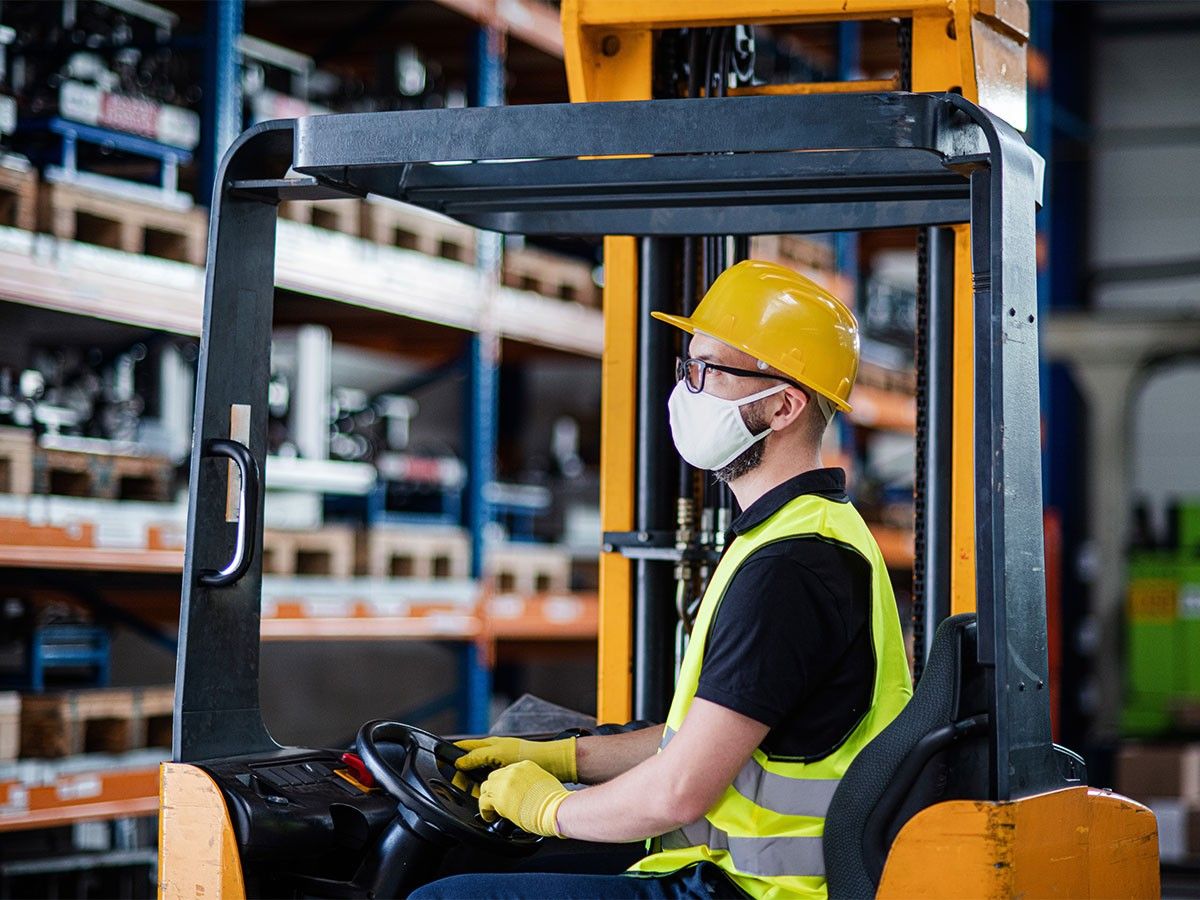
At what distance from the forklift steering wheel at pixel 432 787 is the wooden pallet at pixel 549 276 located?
5.18 m

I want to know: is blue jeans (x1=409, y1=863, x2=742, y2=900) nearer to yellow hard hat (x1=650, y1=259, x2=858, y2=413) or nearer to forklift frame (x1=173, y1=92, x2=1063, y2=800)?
forklift frame (x1=173, y1=92, x2=1063, y2=800)

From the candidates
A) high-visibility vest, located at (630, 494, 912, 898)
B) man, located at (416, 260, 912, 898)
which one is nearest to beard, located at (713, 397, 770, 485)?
man, located at (416, 260, 912, 898)

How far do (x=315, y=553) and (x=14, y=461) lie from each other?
182 centimetres

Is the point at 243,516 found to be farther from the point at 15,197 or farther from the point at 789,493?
the point at 15,197

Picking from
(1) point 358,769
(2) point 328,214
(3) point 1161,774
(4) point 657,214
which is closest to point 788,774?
(1) point 358,769

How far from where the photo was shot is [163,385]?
6965 millimetres

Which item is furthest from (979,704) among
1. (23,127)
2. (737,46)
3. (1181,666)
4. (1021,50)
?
(1181,666)

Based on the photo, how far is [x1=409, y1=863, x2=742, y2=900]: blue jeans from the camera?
299 cm

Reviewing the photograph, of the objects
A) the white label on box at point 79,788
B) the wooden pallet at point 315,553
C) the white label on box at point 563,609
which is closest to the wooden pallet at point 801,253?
the white label on box at point 563,609

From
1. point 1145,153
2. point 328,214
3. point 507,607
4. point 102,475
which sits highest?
point 1145,153

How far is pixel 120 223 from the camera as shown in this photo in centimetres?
624

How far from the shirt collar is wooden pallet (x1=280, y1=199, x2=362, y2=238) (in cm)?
440

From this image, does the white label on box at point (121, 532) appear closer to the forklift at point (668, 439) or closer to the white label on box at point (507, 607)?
the white label on box at point (507, 607)

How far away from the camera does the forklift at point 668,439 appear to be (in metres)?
2.87
